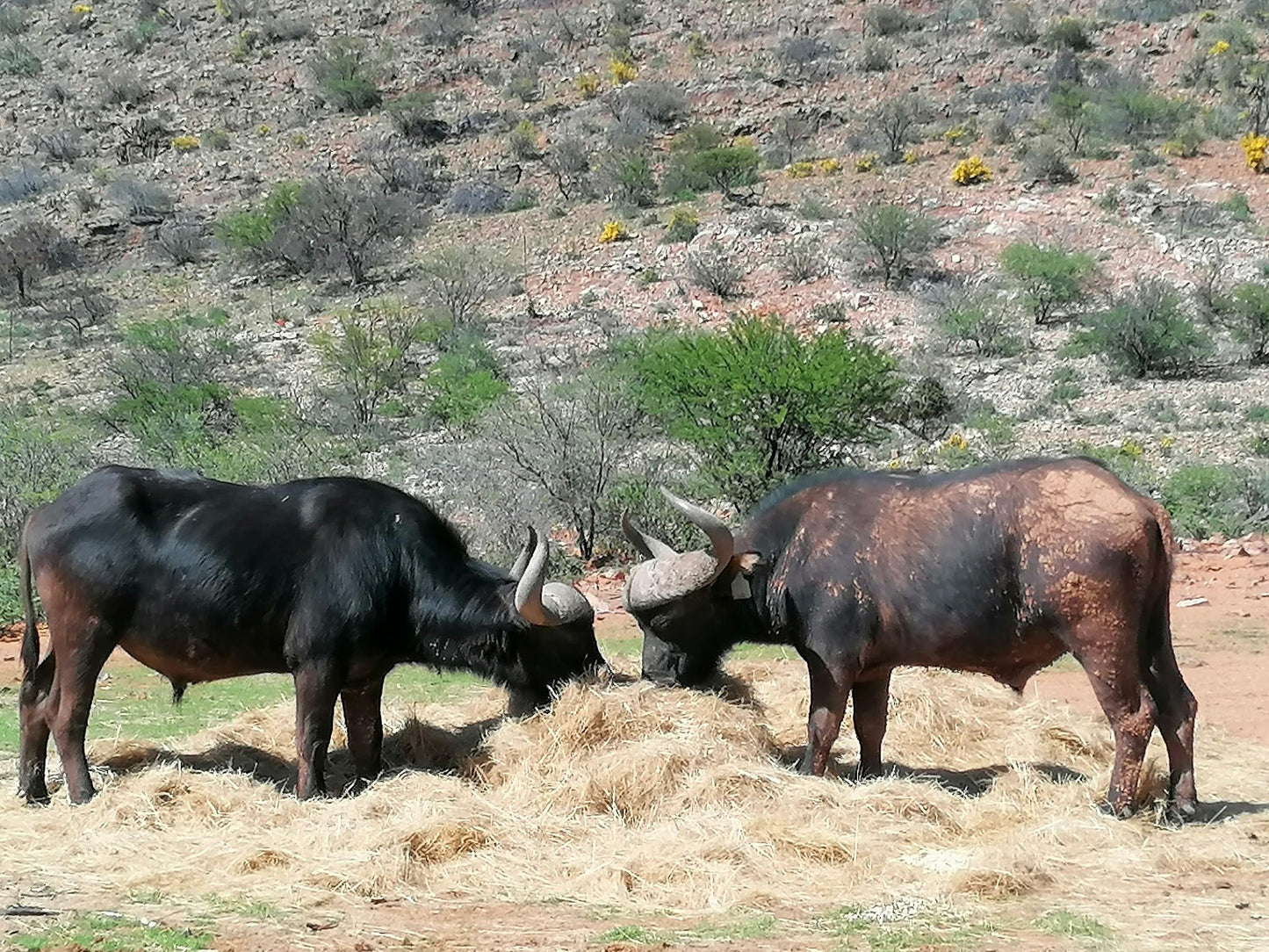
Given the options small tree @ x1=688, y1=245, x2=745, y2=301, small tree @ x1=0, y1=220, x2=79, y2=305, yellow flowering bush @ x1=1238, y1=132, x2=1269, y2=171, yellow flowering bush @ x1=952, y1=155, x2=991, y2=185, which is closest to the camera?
small tree @ x1=688, y1=245, x2=745, y2=301

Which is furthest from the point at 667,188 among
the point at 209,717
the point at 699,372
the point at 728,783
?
the point at 728,783

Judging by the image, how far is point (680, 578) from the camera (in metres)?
9.71

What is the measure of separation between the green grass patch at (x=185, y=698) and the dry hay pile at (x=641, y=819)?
49.5 inches

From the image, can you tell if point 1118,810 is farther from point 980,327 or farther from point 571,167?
point 571,167

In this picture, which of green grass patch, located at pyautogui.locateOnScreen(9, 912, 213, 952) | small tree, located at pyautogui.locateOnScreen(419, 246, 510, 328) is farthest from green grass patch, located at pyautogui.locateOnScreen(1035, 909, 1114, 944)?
small tree, located at pyautogui.locateOnScreen(419, 246, 510, 328)

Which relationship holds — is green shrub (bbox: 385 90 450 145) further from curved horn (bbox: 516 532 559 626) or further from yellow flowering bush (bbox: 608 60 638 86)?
curved horn (bbox: 516 532 559 626)

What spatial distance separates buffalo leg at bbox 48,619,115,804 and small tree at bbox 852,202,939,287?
26.7 meters

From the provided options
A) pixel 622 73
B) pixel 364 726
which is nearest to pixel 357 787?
pixel 364 726

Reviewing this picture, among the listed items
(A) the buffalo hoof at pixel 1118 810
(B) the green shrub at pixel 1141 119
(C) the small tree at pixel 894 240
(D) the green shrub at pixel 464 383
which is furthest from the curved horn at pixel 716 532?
(B) the green shrub at pixel 1141 119

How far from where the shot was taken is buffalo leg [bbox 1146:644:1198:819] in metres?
8.57

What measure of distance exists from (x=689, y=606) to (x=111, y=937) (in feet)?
15.1

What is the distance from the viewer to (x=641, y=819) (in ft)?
27.1

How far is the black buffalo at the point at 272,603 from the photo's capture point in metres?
9.08

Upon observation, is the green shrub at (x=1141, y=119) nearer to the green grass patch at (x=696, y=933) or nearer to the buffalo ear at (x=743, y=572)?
the buffalo ear at (x=743, y=572)
